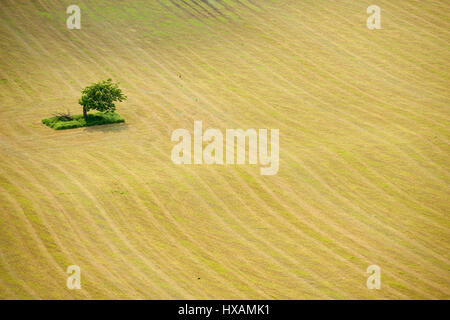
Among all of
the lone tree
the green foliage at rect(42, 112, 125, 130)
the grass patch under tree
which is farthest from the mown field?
the lone tree

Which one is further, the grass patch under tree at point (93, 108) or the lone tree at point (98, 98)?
the lone tree at point (98, 98)

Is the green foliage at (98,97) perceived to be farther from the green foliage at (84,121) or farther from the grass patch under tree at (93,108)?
the green foliage at (84,121)

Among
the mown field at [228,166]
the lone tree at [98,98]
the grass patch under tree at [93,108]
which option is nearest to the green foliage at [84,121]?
the grass patch under tree at [93,108]

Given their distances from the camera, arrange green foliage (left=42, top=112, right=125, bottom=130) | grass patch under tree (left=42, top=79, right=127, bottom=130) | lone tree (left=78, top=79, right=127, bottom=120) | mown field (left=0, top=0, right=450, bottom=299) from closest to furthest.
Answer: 1. mown field (left=0, top=0, right=450, bottom=299)
2. green foliage (left=42, top=112, right=125, bottom=130)
3. grass patch under tree (left=42, top=79, right=127, bottom=130)
4. lone tree (left=78, top=79, right=127, bottom=120)

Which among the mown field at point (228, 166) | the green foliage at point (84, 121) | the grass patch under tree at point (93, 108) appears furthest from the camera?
the grass patch under tree at point (93, 108)

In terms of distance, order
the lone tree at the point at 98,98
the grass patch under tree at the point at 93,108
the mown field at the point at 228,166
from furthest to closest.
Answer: the lone tree at the point at 98,98
the grass patch under tree at the point at 93,108
the mown field at the point at 228,166

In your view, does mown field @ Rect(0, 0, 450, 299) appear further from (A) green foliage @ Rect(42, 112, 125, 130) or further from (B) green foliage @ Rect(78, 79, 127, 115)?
(B) green foliage @ Rect(78, 79, 127, 115)

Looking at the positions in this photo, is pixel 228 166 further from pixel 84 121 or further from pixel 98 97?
pixel 84 121
